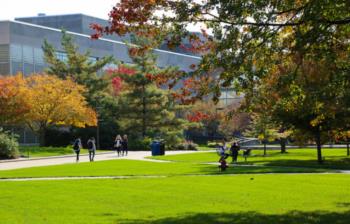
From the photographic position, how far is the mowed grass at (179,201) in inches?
487

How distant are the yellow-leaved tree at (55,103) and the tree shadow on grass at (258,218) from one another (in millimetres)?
37584

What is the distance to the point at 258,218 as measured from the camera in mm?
12508

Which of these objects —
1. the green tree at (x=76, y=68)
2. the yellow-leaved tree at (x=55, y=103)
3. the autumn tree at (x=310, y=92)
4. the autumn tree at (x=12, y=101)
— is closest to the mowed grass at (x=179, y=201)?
the autumn tree at (x=310, y=92)

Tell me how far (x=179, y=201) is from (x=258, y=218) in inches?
133

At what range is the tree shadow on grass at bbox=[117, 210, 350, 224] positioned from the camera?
1192 cm

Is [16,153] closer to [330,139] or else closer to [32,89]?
[32,89]

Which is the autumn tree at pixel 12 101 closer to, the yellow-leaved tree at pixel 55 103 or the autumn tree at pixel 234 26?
the yellow-leaved tree at pixel 55 103

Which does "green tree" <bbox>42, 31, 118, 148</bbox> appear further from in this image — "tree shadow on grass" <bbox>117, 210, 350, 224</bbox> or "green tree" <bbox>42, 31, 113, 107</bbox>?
"tree shadow on grass" <bbox>117, 210, 350, 224</bbox>

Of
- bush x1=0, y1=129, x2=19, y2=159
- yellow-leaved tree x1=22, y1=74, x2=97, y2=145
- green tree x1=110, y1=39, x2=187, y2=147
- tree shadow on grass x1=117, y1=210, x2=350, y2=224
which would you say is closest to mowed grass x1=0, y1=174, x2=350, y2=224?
tree shadow on grass x1=117, y1=210, x2=350, y2=224

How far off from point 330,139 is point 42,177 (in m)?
18.3

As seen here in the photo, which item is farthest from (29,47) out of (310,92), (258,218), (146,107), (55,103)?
(258,218)

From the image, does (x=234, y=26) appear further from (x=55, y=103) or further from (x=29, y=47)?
(x=29, y=47)

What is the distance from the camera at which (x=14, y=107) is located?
46.3m

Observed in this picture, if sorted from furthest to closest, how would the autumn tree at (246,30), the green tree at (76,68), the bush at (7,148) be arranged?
the green tree at (76,68) → the bush at (7,148) → the autumn tree at (246,30)
